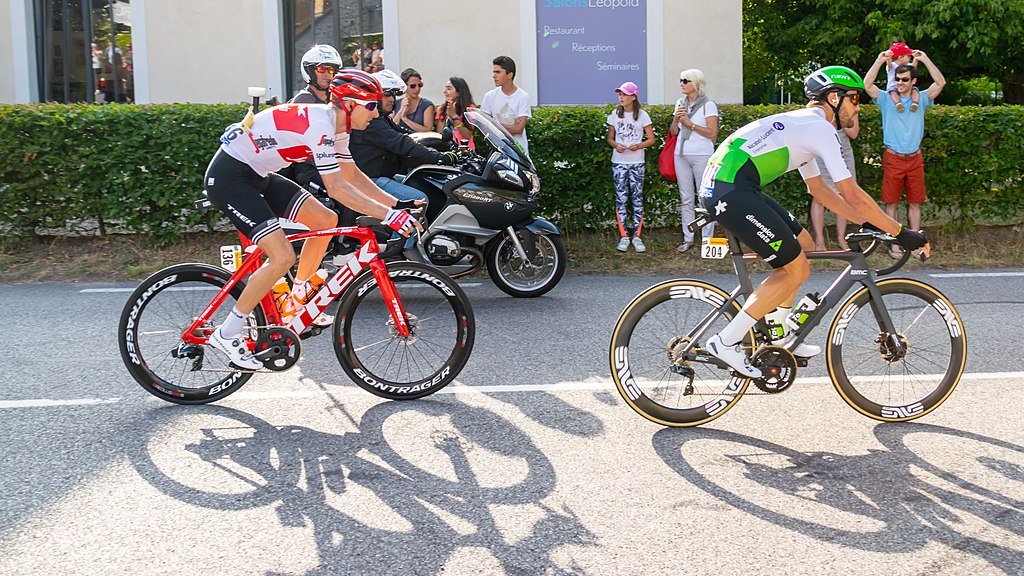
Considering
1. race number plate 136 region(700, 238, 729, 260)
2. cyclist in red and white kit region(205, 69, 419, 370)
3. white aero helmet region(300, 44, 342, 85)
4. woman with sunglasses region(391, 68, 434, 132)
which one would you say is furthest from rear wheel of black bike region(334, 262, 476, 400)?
woman with sunglasses region(391, 68, 434, 132)

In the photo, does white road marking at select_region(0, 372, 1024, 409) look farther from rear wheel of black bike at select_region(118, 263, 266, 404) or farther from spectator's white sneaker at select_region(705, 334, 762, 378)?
spectator's white sneaker at select_region(705, 334, 762, 378)

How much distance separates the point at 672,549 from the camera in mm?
4324

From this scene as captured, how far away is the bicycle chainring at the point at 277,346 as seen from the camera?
623 centimetres

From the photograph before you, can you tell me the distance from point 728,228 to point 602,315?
316 centimetres

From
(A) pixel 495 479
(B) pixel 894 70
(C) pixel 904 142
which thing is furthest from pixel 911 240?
(B) pixel 894 70

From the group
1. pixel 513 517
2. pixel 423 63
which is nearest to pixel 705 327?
pixel 513 517

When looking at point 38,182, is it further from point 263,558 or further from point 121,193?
point 263,558

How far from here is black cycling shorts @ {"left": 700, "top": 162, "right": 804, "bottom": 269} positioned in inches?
225

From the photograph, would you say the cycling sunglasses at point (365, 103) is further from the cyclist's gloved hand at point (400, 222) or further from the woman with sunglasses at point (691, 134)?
the woman with sunglasses at point (691, 134)

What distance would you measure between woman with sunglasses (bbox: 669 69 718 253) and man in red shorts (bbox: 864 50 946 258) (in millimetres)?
1664

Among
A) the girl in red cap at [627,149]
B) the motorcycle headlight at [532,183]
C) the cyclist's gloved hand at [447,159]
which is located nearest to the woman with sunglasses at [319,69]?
the cyclist's gloved hand at [447,159]

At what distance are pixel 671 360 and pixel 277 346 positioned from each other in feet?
7.12

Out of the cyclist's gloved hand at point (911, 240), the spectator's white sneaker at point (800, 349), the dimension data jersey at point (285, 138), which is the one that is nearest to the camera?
the cyclist's gloved hand at point (911, 240)

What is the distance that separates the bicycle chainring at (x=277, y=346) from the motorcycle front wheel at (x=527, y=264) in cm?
370
